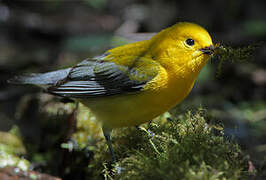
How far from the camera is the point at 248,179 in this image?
7.36ft

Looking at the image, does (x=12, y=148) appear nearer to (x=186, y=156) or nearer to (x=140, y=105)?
(x=140, y=105)

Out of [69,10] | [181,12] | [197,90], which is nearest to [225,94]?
[197,90]

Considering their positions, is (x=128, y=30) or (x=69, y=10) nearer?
(x=128, y=30)

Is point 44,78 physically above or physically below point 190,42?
above

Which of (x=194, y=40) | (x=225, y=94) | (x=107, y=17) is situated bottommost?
(x=194, y=40)

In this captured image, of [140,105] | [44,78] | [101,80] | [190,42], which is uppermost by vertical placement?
[44,78]

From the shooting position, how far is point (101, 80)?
3.12m

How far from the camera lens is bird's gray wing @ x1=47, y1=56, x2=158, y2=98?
9.36 feet

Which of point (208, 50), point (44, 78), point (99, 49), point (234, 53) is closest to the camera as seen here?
point (234, 53)

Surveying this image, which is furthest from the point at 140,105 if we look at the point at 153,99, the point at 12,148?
the point at 12,148

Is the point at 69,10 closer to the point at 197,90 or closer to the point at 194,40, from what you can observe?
the point at 197,90

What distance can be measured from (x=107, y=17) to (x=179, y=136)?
733 cm

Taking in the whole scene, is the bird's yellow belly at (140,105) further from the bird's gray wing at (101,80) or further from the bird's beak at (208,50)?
the bird's beak at (208,50)

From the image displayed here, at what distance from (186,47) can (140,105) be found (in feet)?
2.20
